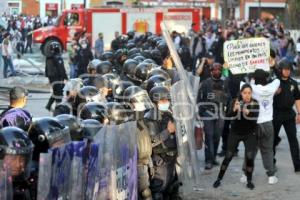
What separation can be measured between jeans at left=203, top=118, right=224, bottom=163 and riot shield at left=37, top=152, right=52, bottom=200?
607 cm

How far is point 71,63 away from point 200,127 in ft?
43.8

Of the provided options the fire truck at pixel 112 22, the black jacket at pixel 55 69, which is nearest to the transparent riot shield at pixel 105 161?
the black jacket at pixel 55 69

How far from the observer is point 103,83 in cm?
930

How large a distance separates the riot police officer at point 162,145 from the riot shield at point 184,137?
199mm

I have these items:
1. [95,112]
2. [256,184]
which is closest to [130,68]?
[256,184]

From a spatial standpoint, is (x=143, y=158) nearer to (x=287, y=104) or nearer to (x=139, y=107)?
(x=139, y=107)

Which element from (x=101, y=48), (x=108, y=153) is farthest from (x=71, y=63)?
(x=108, y=153)

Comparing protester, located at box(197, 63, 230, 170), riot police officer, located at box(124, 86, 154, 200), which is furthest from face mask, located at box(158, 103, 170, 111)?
protester, located at box(197, 63, 230, 170)

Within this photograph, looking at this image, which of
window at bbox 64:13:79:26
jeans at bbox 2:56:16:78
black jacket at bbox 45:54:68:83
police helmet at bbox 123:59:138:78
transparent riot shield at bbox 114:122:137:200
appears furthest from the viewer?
window at bbox 64:13:79:26

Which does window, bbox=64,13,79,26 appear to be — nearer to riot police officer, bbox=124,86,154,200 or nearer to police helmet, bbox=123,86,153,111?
police helmet, bbox=123,86,153,111

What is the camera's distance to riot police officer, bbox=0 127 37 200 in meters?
4.78

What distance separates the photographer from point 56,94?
15727 mm

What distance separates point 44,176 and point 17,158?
0.70 ft

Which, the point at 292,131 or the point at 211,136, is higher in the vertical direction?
the point at 292,131
